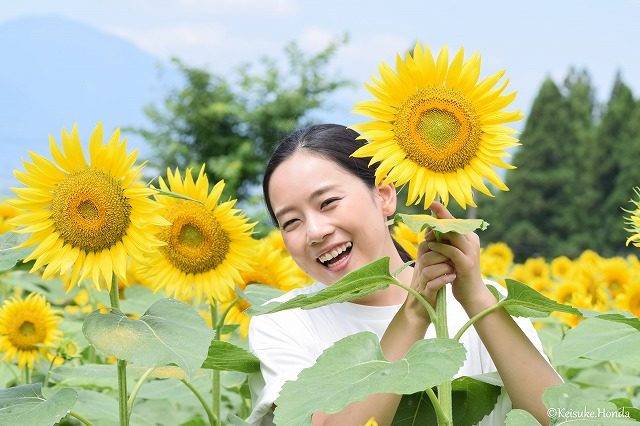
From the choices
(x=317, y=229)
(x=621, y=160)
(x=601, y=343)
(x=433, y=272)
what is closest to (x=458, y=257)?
(x=433, y=272)

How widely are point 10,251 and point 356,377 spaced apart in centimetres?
84

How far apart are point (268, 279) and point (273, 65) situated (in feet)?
104

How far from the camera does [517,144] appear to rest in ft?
5.05

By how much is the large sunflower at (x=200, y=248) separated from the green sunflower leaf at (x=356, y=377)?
2.89 ft

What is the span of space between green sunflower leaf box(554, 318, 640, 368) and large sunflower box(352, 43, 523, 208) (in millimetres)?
290

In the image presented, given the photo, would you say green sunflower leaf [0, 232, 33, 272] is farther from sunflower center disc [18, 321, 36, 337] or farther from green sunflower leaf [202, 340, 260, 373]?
sunflower center disc [18, 321, 36, 337]

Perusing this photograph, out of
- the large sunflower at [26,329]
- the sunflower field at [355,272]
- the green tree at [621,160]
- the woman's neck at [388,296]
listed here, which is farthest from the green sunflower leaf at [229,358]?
the green tree at [621,160]

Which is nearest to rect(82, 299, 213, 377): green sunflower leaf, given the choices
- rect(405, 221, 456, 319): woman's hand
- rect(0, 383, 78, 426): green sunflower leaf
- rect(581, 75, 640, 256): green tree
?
rect(0, 383, 78, 426): green sunflower leaf

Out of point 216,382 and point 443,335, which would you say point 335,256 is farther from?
point 443,335

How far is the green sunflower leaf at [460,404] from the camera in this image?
1.74m

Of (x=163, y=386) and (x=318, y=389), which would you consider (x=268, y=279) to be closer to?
(x=163, y=386)

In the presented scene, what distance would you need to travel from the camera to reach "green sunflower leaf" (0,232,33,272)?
1.83 m

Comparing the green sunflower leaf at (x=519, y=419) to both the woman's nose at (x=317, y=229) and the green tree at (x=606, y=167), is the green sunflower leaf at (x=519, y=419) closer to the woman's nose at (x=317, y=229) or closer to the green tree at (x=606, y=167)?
the woman's nose at (x=317, y=229)

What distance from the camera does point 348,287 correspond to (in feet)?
4.85
